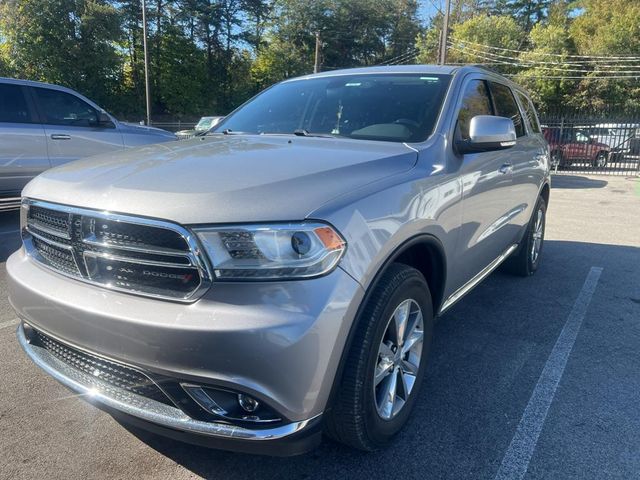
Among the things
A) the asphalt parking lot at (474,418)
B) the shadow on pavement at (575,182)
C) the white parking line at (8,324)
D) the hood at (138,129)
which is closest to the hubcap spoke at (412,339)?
the asphalt parking lot at (474,418)

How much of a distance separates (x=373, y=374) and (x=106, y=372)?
43.2 inches

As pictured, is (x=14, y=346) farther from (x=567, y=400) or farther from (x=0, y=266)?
(x=567, y=400)

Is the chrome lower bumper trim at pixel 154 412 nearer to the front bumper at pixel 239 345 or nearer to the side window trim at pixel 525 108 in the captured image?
the front bumper at pixel 239 345

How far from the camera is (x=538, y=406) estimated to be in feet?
9.27

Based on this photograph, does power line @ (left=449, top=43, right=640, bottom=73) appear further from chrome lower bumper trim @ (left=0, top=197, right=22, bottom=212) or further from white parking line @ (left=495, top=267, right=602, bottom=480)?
white parking line @ (left=495, top=267, right=602, bottom=480)

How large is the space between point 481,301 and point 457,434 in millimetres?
2135

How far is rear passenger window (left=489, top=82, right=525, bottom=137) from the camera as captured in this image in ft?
13.4

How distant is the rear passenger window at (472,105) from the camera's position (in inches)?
124

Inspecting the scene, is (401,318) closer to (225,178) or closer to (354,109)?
(225,178)

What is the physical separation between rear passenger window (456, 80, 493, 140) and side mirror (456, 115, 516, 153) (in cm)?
14

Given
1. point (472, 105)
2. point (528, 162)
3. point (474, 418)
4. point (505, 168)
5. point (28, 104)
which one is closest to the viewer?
point (474, 418)

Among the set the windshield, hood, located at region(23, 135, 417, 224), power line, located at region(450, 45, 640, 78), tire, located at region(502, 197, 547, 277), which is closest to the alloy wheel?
hood, located at region(23, 135, 417, 224)

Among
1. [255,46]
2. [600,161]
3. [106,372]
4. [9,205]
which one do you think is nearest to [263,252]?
[106,372]

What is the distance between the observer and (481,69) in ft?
12.8
